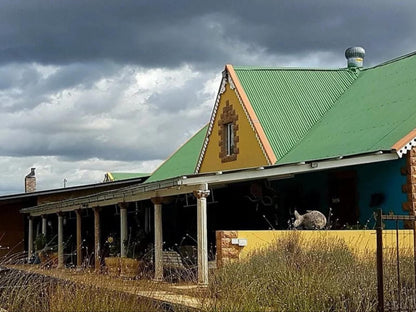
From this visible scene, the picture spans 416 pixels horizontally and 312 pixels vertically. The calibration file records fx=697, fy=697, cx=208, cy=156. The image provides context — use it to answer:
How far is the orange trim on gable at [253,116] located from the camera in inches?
798

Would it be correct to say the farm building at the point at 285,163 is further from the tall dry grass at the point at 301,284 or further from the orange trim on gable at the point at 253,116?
the tall dry grass at the point at 301,284

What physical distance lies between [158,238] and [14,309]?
6843 millimetres

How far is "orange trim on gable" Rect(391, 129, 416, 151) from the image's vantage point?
15.5m

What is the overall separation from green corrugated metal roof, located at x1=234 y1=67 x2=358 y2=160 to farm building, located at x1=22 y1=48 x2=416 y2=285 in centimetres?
4

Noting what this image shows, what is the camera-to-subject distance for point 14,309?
8.58 meters

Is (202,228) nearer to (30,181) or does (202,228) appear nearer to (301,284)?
(301,284)

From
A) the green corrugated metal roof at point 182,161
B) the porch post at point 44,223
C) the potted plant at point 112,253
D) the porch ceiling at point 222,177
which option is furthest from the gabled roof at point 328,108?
the porch post at point 44,223

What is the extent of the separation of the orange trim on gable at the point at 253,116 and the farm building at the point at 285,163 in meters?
0.03

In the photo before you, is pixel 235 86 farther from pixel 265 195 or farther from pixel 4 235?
pixel 4 235

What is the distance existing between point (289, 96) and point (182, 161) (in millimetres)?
7336

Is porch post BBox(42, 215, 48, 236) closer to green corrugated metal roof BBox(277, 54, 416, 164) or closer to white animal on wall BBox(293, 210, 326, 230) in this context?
green corrugated metal roof BBox(277, 54, 416, 164)

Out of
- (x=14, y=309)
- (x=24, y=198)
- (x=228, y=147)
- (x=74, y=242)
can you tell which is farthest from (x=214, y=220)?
(x=14, y=309)

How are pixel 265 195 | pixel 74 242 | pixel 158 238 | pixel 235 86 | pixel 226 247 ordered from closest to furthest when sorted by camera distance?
pixel 226 247 → pixel 158 238 → pixel 265 195 → pixel 235 86 → pixel 74 242

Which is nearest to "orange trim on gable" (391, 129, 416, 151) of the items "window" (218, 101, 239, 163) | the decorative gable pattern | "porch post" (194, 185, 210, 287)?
"porch post" (194, 185, 210, 287)
